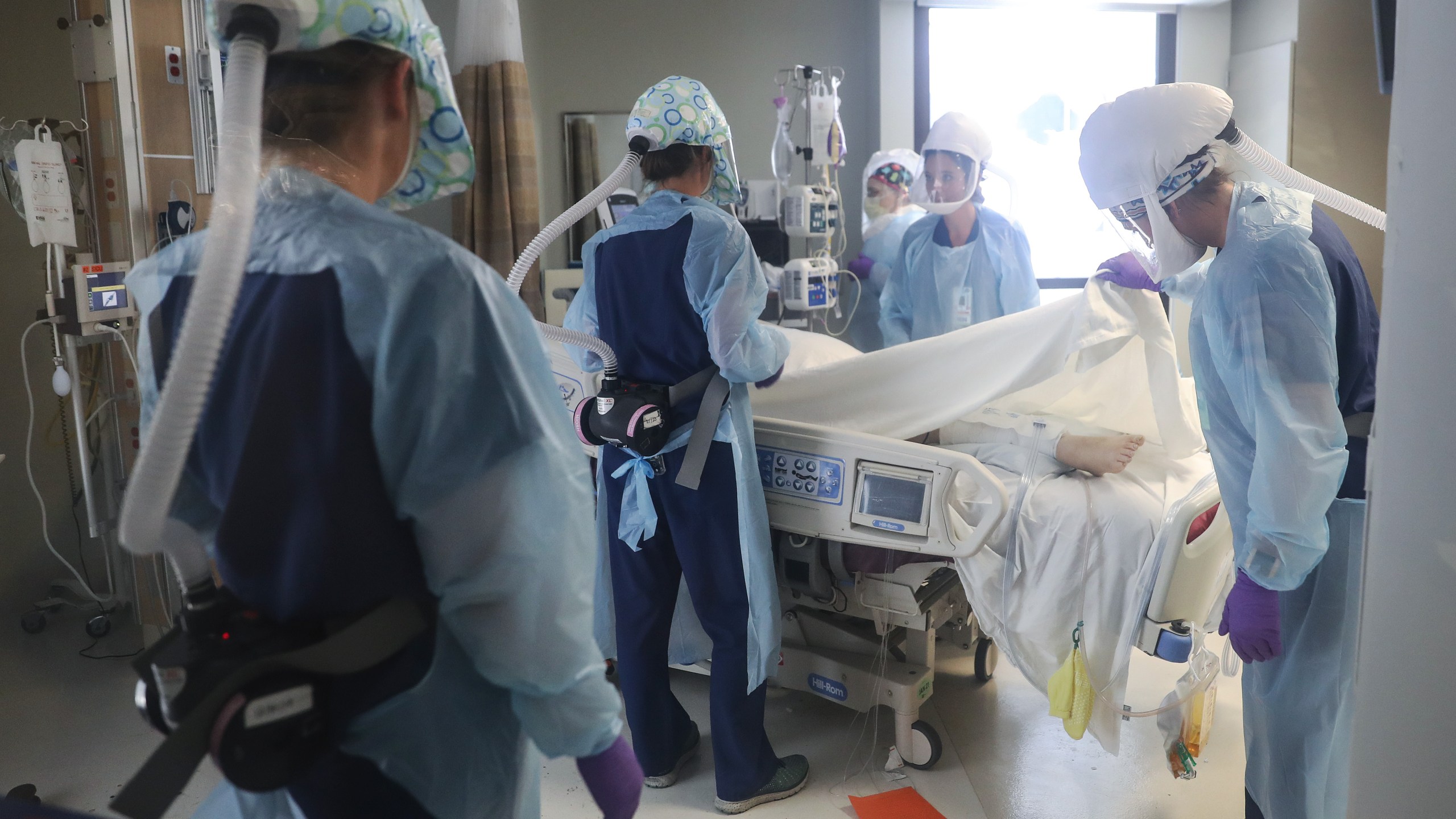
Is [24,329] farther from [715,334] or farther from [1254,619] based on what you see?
[1254,619]

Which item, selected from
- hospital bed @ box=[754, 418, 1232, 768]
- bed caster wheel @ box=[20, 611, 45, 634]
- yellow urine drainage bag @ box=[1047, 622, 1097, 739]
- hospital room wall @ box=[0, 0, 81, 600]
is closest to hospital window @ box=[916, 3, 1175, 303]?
hospital bed @ box=[754, 418, 1232, 768]

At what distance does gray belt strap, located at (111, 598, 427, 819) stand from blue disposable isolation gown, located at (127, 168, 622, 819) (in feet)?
0.08

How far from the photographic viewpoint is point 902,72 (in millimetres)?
4516

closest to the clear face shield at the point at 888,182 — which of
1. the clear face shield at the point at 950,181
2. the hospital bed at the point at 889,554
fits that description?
the clear face shield at the point at 950,181

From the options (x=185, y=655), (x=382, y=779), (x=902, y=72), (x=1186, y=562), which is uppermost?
(x=902, y=72)

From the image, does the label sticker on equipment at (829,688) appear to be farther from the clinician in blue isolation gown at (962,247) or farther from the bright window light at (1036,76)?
the bright window light at (1036,76)

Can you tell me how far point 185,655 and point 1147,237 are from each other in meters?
1.64

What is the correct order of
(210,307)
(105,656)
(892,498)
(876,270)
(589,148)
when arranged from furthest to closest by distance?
1. (589,148)
2. (876,270)
3. (105,656)
4. (892,498)
5. (210,307)

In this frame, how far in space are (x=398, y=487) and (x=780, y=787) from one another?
1699mm

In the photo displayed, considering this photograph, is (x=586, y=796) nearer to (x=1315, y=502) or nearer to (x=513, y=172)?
(x=1315, y=502)

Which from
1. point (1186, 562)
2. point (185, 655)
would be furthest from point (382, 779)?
point (1186, 562)

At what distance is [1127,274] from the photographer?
2.23 meters

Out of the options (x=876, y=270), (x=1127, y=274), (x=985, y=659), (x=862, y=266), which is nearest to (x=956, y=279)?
(x=876, y=270)

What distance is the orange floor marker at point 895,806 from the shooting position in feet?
7.18
